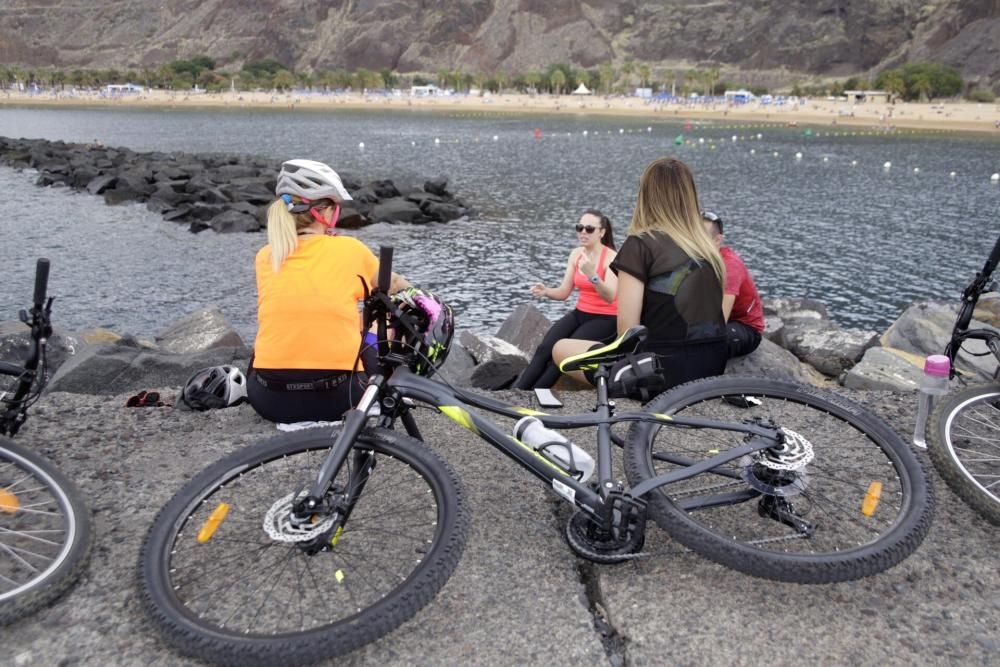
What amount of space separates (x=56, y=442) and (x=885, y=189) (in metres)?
40.2

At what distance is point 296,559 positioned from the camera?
357 cm

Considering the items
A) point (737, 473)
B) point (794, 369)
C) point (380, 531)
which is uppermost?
point (737, 473)

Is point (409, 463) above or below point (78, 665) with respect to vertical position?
above

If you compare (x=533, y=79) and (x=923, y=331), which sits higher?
(x=533, y=79)

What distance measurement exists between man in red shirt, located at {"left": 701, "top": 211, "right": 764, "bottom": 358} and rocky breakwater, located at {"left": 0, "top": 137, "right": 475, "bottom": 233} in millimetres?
15144

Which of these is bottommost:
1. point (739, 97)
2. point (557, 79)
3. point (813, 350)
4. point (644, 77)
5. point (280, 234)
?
point (813, 350)

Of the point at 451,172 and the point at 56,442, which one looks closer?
the point at 56,442

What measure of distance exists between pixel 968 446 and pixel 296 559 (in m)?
4.14

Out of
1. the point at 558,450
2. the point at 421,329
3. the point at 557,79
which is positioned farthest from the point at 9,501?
the point at 557,79

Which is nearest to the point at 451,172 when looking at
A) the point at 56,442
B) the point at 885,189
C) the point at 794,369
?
the point at 885,189

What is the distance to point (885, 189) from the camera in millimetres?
37375

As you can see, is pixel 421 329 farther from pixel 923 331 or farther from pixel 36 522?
pixel 923 331

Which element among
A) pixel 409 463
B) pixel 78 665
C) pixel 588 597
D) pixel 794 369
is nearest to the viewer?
pixel 78 665

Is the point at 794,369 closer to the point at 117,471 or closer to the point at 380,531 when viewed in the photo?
the point at 380,531
